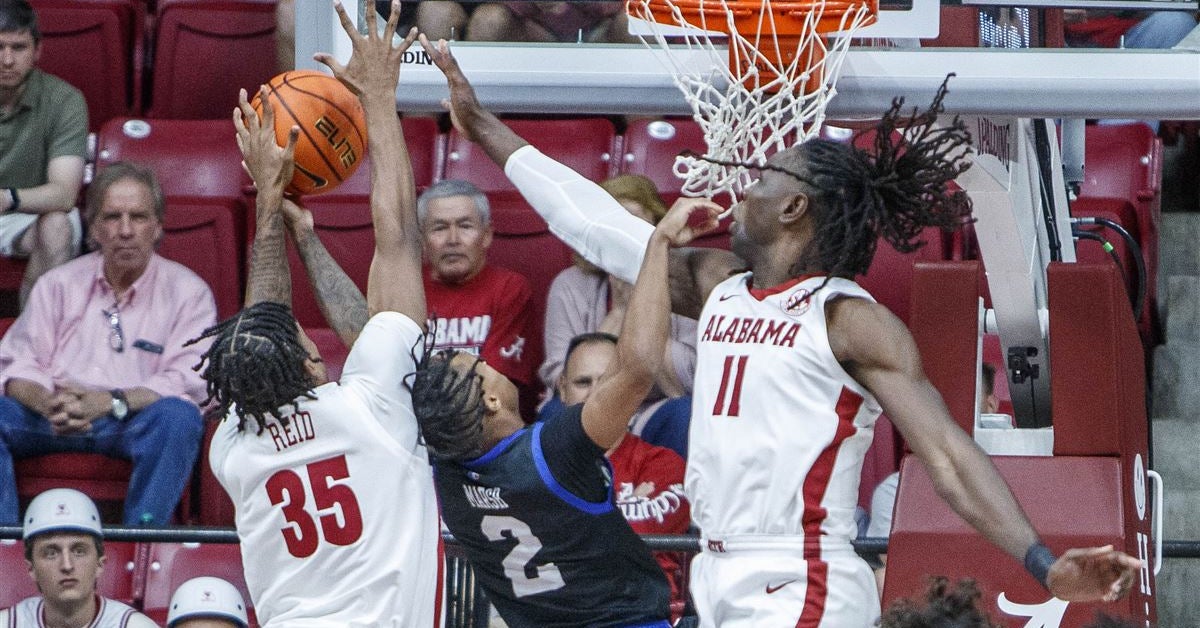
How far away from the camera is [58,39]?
26.4ft

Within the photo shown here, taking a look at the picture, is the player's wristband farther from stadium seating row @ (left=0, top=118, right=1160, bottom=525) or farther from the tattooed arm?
stadium seating row @ (left=0, top=118, right=1160, bottom=525)

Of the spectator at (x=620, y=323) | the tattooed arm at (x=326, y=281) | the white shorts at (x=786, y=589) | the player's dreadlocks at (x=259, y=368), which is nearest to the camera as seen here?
the white shorts at (x=786, y=589)

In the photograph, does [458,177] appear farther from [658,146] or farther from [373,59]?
[373,59]

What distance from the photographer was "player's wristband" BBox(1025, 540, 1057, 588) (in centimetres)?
357

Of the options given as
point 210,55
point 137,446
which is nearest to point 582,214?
point 137,446

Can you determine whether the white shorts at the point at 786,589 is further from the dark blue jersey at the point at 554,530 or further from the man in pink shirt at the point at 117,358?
the man in pink shirt at the point at 117,358

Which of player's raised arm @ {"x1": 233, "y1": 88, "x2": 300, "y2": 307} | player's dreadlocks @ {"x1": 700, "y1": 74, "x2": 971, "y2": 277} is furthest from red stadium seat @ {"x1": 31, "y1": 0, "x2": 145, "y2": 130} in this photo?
player's dreadlocks @ {"x1": 700, "y1": 74, "x2": 971, "y2": 277}

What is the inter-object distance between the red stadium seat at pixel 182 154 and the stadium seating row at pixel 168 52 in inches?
19.2

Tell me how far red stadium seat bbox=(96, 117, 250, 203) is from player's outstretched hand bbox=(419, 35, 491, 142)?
3.03 metres

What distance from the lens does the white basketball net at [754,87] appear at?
14.2ft

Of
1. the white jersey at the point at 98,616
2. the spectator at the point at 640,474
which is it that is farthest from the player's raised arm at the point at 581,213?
the white jersey at the point at 98,616

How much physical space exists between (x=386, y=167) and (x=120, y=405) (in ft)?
6.89

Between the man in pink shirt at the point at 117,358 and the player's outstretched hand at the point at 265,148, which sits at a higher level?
the player's outstretched hand at the point at 265,148

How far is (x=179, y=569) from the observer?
6293mm
